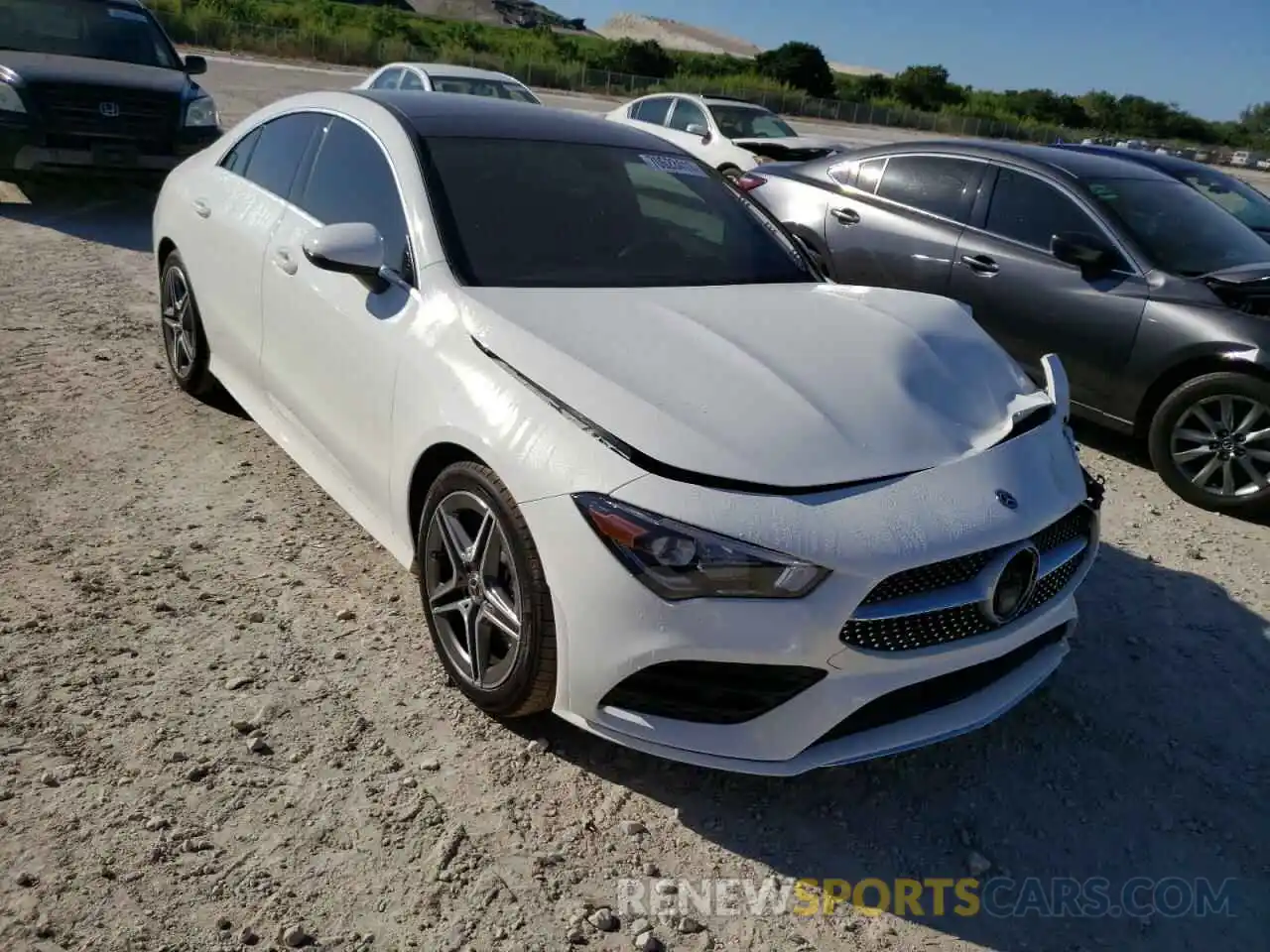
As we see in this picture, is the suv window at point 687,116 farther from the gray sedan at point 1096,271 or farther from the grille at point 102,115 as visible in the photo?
the gray sedan at point 1096,271

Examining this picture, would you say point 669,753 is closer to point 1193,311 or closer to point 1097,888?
point 1097,888

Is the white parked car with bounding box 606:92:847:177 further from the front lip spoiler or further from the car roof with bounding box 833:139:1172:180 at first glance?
the front lip spoiler

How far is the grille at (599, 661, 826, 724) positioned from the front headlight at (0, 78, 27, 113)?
Result: 26.8 feet

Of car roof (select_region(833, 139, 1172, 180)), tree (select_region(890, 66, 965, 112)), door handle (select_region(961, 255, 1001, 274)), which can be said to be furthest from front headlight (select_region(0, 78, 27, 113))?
tree (select_region(890, 66, 965, 112))

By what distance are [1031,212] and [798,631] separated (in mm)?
4528

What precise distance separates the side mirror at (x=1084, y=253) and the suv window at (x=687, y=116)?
9.09 m

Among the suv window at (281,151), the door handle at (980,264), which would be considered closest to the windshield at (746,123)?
the door handle at (980,264)

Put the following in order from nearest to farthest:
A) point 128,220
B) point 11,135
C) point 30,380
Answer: point 30,380, point 11,135, point 128,220

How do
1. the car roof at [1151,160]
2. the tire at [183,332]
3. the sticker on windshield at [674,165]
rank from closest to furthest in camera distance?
the sticker on windshield at [674,165] < the tire at [183,332] < the car roof at [1151,160]

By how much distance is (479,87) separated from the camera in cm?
1240

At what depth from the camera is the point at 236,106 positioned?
19594 mm

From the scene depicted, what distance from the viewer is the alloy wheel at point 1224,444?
4953 mm

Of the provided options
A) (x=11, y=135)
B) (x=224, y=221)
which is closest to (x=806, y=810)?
(x=224, y=221)

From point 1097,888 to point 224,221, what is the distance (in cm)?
402
